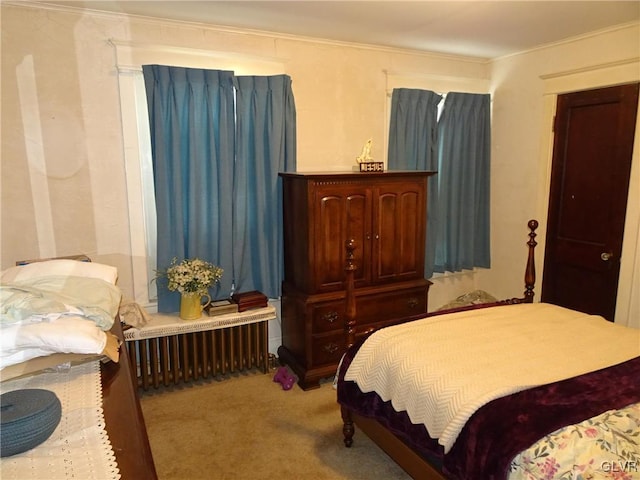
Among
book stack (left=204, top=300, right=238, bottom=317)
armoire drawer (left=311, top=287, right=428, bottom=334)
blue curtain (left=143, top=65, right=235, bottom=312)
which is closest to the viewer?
blue curtain (left=143, top=65, right=235, bottom=312)

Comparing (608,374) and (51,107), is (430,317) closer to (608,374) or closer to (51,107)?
(608,374)

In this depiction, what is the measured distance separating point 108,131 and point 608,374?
3105mm

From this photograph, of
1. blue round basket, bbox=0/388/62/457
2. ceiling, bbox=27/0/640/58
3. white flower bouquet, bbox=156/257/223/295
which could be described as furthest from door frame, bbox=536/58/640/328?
blue round basket, bbox=0/388/62/457

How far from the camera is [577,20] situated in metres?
3.11

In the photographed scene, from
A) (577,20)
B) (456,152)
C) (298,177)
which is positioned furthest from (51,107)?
(577,20)

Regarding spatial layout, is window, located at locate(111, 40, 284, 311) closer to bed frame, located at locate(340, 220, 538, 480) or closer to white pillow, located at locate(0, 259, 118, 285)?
white pillow, located at locate(0, 259, 118, 285)

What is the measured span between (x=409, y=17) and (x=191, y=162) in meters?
1.75

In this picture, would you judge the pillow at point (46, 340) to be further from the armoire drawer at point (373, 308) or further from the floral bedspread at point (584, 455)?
the armoire drawer at point (373, 308)

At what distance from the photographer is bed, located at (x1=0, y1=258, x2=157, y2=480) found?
3.10 ft

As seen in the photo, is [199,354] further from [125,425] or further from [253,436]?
[125,425]

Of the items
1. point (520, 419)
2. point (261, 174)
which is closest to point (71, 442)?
point (520, 419)

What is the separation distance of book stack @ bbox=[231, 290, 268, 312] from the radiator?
5.6 inches

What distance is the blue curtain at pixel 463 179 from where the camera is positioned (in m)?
4.17

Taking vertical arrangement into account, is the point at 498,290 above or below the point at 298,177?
below
